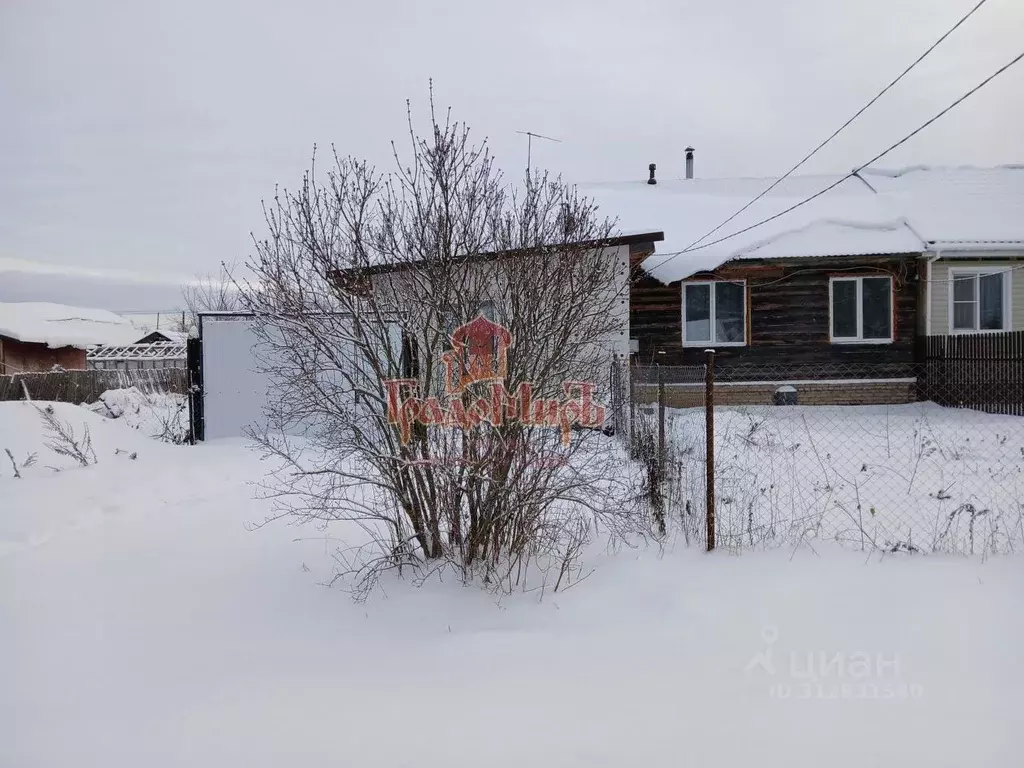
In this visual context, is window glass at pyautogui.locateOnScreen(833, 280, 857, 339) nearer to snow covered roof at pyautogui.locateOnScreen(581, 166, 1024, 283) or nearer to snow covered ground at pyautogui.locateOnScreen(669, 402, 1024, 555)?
snow covered roof at pyautogui.locateOnScreen(581, 166, 1024, 283)

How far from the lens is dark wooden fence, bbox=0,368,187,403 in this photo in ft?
54.9

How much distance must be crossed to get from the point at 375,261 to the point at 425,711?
2.66 metres

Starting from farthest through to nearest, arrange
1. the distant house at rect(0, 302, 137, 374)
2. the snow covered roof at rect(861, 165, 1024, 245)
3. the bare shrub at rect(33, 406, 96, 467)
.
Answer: the distant house at rect(0, 302, 137, 374) < the snow covered roof at rect(861, 165, 1024, 245) < the bare shrub at rect(33, 406, 96, 467)

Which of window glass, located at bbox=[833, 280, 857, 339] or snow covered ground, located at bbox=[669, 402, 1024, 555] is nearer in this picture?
snow covered ground, located at bbox=[669, 402, 1024, 555]

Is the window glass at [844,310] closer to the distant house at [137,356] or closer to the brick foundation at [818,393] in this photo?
the brick foundation at [818,393]

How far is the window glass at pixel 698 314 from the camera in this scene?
46.9ft

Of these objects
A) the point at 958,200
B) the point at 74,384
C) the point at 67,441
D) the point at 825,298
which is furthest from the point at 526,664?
the point at 74,384

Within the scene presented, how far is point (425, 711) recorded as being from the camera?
10.2 feet

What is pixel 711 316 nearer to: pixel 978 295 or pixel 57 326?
pixel 978 295

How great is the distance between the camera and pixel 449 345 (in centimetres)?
424
